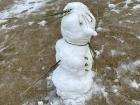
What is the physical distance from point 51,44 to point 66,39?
62.1 inches

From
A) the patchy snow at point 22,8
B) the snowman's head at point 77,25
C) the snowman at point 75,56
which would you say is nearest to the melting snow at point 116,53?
the snowman at point 75,56

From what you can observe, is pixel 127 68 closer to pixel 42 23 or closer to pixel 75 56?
pixel 75 56

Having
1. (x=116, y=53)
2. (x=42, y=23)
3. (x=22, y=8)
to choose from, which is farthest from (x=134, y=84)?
(x=22, y=8)

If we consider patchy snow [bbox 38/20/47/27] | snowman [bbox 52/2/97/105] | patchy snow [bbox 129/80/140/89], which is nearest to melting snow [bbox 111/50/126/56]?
patchy snow [bbox 129/80/140/89]

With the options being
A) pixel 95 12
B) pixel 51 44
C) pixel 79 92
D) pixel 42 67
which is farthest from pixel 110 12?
pixel 79 92

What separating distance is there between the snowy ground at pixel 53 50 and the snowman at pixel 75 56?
253 millimetres

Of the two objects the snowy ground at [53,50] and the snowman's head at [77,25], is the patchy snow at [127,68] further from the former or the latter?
the snowman's head at [77,25]

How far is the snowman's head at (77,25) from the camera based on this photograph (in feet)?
11.7

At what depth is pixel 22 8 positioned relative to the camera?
22.5 ft

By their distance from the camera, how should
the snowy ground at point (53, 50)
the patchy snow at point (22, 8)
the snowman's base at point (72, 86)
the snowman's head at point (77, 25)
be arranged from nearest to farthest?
the snowman's head at point (77, 25) < the snowman's base at point (72, 86) < the snowy ground at point (53, 50) < the patchy snow at point (22, 8)

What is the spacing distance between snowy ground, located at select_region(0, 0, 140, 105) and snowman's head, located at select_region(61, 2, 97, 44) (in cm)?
100

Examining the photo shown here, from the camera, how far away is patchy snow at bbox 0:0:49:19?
6640 mm

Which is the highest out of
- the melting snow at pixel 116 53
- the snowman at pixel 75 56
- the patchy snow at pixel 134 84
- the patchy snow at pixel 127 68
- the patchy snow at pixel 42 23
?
the snowman at pixel 75 56

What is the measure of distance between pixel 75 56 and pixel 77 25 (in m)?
0.39
